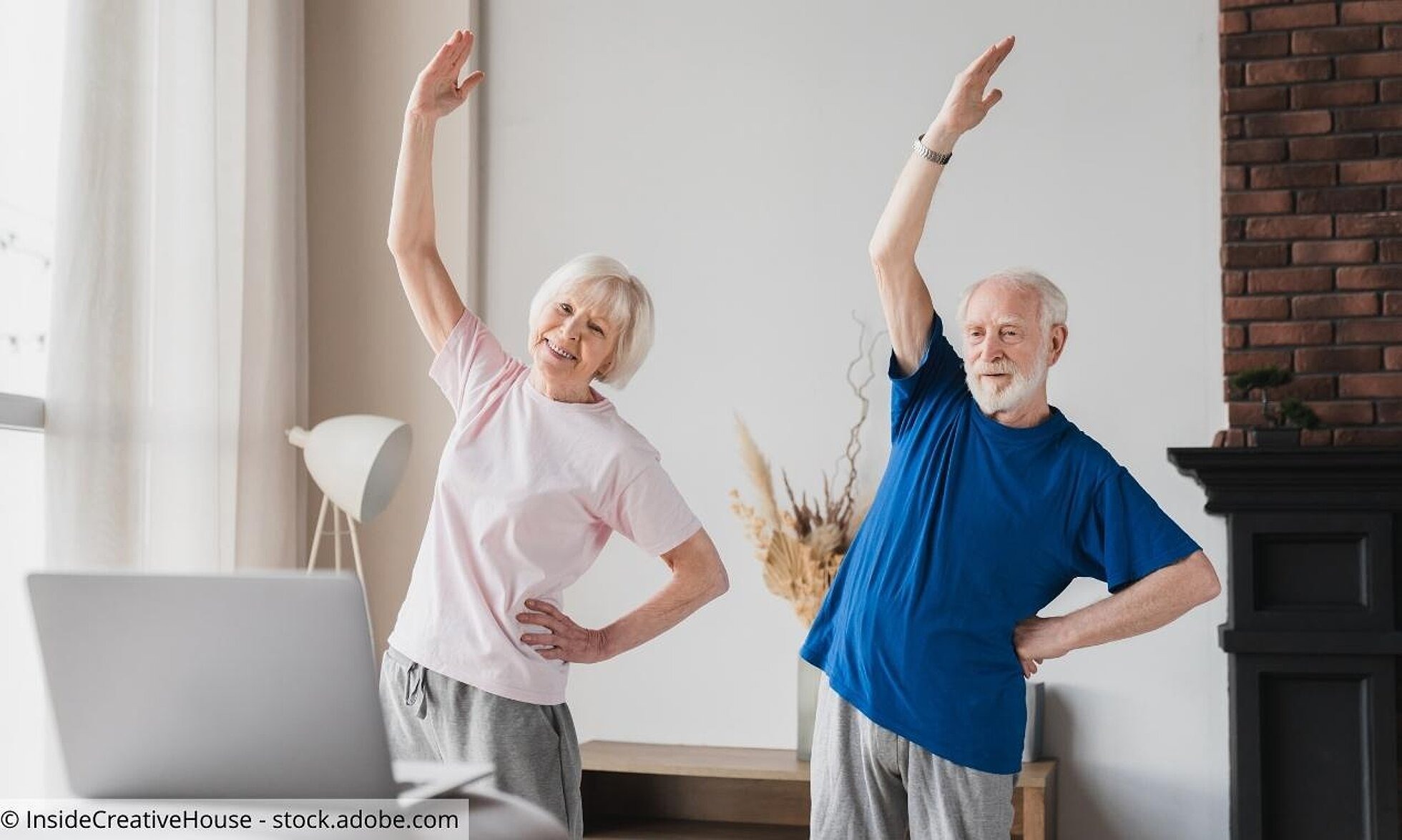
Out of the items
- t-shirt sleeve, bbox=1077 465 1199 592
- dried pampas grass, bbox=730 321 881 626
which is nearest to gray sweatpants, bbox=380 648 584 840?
t-shirt sleeve, bbox=1077 465 1199 592

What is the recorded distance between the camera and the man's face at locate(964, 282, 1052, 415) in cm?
212

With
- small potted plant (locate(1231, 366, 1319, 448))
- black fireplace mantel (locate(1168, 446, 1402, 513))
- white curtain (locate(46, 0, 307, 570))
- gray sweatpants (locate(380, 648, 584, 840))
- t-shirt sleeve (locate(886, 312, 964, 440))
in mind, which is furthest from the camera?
small potted plant (locate(1231, 366, 1319, 448))

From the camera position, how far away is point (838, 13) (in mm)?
3953

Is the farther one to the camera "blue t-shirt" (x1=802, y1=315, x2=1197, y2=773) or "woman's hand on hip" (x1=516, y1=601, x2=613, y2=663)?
"blue t-shirt" (x1=802, y1=315, x2=1197, y2=773)

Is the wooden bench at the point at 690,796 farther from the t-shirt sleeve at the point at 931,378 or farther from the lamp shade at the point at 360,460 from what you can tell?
the t-shirt sleeve at the point at 931,378

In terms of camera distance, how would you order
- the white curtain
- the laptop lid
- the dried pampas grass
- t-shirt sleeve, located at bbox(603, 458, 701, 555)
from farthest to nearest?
the dried pampas grass
the white curtain
t-shirt sleeve, located at bbox(603, 458, 701, 555)
the laptop lid

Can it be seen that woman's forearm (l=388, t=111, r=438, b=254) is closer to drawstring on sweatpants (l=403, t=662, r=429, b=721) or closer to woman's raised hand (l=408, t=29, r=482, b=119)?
woman's raised hand (l=408, t=29, r=482, b=119)

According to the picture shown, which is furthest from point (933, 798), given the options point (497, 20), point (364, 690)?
point (497, 20)

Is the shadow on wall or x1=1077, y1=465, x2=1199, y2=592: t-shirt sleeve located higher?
x1=1077, y1=465, x2=1199, y2=592: t-shirt sleeve

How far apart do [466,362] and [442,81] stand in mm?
453

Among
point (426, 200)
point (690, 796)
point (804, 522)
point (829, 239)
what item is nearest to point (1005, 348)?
point (426, 200)

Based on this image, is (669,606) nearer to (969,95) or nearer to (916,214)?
(916,214)

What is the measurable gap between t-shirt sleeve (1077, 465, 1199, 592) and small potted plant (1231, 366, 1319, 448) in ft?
4.94

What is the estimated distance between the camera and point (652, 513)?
2018mm
